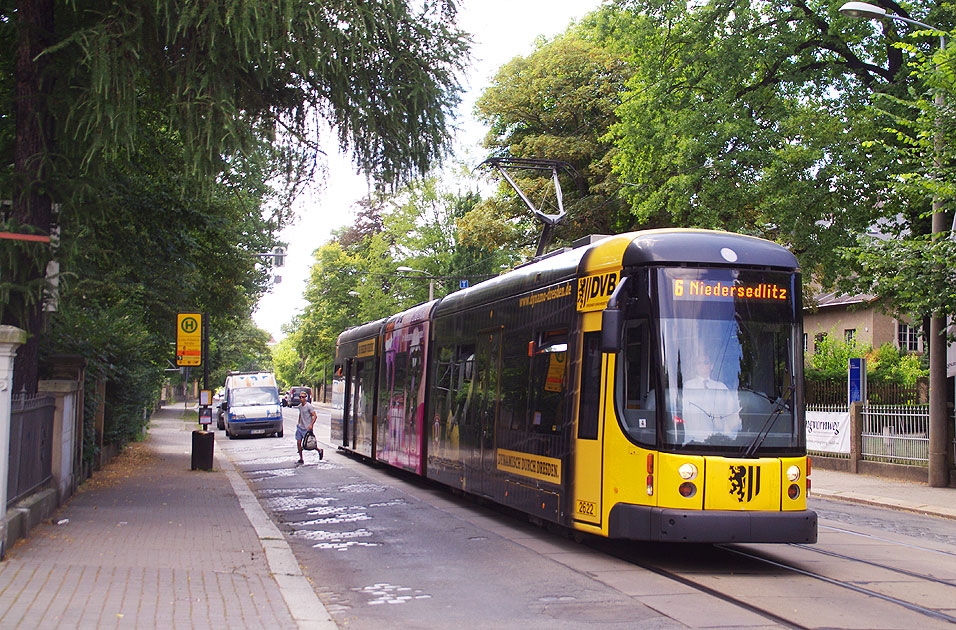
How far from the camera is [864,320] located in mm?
41719

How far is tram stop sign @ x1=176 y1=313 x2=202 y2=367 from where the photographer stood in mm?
21984

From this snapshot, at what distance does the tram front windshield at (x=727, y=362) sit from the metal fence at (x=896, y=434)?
529 inches

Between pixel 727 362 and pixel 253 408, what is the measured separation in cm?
3192

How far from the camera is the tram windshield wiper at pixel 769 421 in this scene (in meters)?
9.21

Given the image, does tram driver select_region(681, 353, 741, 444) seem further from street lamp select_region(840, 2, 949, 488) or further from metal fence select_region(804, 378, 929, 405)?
metal fence select_region(804, 378, 929, 405)

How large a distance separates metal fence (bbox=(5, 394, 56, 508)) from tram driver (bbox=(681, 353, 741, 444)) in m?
6.43

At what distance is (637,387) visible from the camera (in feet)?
30.8

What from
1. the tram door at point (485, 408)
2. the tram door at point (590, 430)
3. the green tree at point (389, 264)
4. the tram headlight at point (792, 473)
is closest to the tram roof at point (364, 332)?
the tram door at point (485, 408)

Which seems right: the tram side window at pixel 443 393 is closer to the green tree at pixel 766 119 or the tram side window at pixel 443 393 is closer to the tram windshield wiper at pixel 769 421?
the tram windshield wiper at pixel 769 421

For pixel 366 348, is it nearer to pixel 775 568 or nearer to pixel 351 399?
pixel 351 399

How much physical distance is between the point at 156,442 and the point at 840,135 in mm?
22617

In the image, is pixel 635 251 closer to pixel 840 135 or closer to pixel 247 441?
pixel 840 135

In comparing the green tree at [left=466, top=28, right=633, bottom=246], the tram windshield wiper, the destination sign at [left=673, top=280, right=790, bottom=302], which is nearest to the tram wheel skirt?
the tram windshield wiper

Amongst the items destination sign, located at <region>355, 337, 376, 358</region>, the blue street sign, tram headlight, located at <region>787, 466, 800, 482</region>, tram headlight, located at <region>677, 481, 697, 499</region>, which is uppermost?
destination sign, located at <region>355, 337, 376, 358</region>
